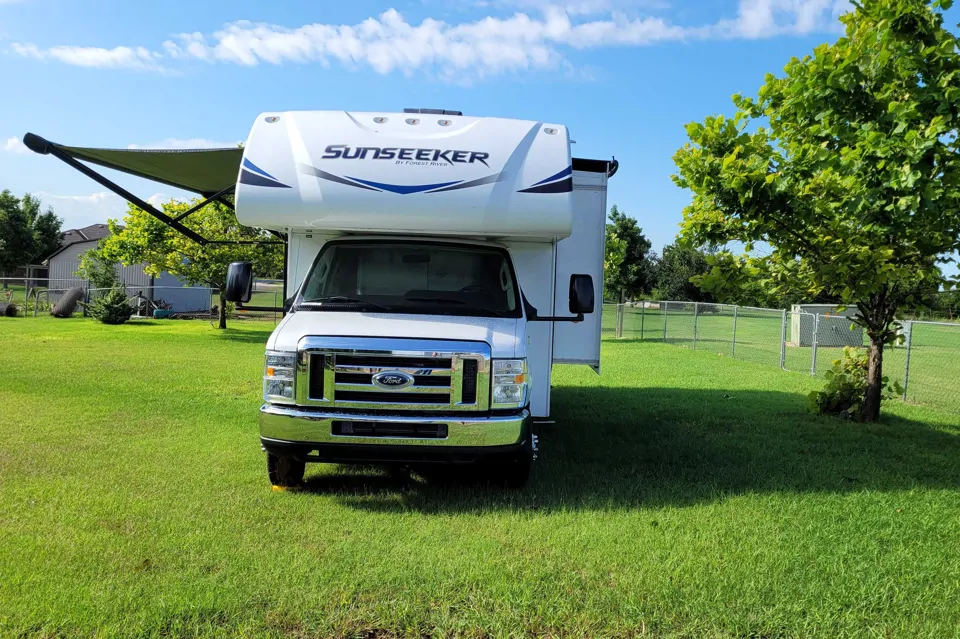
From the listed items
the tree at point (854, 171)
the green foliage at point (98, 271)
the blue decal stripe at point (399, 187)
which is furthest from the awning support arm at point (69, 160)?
the green foliage at point (98, 271)

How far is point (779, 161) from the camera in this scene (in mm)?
7617

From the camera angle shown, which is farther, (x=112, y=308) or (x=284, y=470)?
(x=112, y=308)

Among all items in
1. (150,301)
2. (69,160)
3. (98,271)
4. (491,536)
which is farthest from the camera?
(98,271)

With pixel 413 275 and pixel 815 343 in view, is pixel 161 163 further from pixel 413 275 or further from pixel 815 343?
pixel 815 343

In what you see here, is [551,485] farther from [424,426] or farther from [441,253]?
[441,253]

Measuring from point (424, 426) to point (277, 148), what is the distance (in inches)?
105

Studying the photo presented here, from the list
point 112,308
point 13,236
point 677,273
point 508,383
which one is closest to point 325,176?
point 508,383

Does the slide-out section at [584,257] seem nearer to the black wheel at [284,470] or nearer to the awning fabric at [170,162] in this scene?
the black wheel at [284,470]

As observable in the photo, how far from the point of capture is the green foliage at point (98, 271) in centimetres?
3300

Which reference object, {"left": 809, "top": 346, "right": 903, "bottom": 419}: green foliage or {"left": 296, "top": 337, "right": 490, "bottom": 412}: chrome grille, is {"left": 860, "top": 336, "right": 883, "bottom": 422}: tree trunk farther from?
{"left": 296, "top": 337, "right": 490, "bottom": 412}: chrome grille

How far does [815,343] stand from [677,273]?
3817cm

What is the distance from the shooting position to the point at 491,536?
4922mm

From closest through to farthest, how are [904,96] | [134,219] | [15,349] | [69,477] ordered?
[69,477]
[904,96]
[15,349]
[134,219]

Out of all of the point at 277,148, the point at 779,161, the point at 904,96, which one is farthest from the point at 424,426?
the point at 904,96
